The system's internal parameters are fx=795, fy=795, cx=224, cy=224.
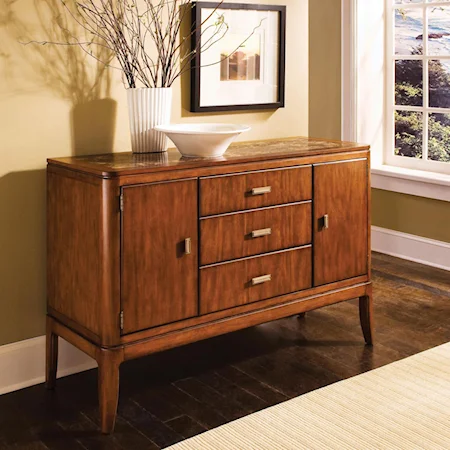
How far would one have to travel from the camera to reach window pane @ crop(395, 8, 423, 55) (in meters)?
4.83

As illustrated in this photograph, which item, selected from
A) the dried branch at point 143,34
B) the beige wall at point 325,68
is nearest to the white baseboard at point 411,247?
the beige wall at point 325,68

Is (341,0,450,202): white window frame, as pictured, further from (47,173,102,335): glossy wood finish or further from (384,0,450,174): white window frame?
(47,173,102,335): glossy wood finish

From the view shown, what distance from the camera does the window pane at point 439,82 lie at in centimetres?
472

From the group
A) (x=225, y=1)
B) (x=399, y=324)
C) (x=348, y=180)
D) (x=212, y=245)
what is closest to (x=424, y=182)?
(x=399, y=324)

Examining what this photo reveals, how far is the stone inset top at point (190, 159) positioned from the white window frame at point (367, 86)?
1.64 m

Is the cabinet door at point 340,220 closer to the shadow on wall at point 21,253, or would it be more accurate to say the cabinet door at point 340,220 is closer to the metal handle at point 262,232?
the metal handle at point 262,232

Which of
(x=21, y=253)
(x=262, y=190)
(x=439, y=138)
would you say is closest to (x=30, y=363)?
(x=21, y=253)

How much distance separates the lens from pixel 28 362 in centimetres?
305

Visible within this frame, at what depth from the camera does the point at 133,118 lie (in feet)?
9.87

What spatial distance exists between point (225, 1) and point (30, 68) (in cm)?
92

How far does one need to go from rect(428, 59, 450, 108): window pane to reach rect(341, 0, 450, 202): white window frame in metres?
0.33

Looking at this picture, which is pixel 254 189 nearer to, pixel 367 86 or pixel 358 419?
pixel 358 419

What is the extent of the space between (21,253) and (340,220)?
1.28 metres

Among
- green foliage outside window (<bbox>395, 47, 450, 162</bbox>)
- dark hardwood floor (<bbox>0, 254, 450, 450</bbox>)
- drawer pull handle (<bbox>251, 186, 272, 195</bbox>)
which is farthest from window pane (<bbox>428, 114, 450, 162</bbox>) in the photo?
drawer pull handle (<bbox>251, 186, 272, 195</bbox>)
